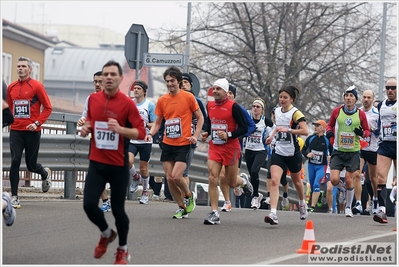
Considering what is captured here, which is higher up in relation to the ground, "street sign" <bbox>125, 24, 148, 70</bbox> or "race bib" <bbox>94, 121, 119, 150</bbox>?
"street sign" <bbox>125, 24, 148, 70</bbox>

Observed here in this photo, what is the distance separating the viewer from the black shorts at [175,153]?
43.0 ft

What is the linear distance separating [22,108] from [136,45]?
5.00m

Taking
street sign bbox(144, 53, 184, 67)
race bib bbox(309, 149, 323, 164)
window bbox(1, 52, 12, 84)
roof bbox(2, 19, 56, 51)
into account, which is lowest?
race bib bbox(309, 149, 323, 164)

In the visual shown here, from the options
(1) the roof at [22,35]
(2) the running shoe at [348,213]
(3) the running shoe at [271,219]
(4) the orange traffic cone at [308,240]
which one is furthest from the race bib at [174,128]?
(1) the roof at [22,35]

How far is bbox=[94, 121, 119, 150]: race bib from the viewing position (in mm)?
9281

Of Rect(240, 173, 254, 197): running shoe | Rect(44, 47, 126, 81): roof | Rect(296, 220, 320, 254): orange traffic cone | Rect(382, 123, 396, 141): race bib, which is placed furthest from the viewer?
Rect(44, 47, 126, 81): roof

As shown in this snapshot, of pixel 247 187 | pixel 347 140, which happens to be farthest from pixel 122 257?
pixel 247 187

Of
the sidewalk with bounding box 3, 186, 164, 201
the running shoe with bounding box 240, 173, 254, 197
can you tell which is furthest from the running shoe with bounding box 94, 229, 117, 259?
the running shoe with bounding box 240, 173, 254, 197

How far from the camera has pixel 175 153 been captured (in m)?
13.1

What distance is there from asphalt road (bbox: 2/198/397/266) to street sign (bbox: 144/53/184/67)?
4150mm

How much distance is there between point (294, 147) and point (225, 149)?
96cm

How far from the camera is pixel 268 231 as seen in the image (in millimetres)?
12352

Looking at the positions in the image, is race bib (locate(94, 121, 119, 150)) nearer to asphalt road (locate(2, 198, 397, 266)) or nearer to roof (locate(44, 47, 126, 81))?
asphalt road (locate(2, 198, 397, 266))

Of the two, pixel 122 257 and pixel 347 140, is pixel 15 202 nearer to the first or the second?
pixel 347 140
